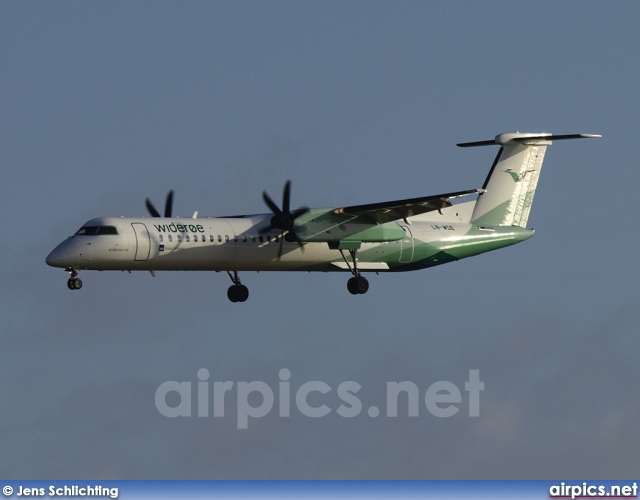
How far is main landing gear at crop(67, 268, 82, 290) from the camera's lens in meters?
41.3

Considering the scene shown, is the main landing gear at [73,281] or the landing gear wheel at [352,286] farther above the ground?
the landing gear wheel at [352,286]

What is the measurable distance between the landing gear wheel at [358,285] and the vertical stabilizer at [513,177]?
196 inches

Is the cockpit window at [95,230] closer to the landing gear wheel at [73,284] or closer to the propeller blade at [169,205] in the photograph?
the landing gear wheel at [73,284]

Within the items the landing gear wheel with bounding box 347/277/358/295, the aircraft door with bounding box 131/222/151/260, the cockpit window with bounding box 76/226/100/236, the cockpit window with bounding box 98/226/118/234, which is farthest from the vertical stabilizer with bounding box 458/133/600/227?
the cockpit window with bounding box 76/226/100/236

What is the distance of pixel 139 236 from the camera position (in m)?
41.8

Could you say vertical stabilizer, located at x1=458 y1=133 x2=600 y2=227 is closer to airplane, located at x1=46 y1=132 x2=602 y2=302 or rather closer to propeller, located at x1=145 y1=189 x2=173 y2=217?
airplane, located at x1=46 y1=132 x2=602 y2=302

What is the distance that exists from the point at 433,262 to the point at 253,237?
6433 millimetres

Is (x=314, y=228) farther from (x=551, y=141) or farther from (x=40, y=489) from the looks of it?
(x=40, y=489)

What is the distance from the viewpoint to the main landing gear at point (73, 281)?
4134 cm

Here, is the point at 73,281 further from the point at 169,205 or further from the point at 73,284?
the point at 169,205

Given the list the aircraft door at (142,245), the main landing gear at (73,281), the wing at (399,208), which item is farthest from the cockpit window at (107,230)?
the wing at (399,208)

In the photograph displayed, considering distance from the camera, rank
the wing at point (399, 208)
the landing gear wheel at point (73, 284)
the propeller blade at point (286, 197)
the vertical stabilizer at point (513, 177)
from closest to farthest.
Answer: the landing gear wheel at point (73, 284) → the wing at point (399, 208) → the propeller blade at point (286, 197) → the vertical stabilizer at point (513, 177)

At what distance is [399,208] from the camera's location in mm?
44594

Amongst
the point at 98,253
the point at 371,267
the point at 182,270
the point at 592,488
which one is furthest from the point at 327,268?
the point at 592,488
